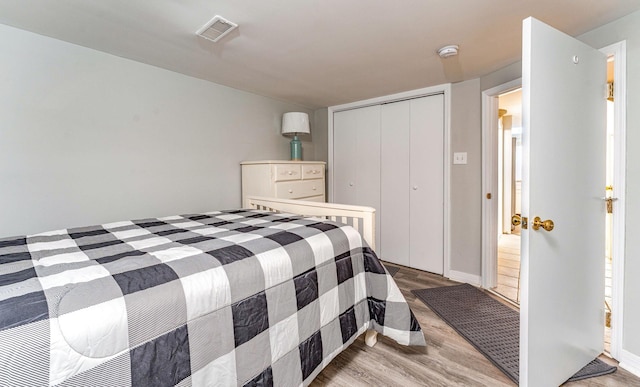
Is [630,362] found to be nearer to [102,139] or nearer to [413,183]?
[413,183]

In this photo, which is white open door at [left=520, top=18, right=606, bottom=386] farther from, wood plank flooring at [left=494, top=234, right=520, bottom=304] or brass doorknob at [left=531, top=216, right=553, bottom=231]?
wood plank flooring at [left=494, top=234, right=520, bottom=304]

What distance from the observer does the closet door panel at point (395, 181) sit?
3227mm

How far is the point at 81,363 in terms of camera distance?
0.69 m

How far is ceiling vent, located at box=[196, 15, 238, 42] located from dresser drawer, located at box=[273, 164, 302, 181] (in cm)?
126

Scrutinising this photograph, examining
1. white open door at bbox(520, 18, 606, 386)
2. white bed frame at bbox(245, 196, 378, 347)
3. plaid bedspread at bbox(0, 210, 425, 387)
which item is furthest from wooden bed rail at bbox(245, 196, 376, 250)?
white open door at bbox(520, 18, 606, 386)

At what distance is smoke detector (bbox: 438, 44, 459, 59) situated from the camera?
2.01m

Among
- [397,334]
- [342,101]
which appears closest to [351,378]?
[397,334]

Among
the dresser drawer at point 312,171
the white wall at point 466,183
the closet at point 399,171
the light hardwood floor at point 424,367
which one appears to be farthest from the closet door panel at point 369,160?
the light hardwood floor at point 424,367

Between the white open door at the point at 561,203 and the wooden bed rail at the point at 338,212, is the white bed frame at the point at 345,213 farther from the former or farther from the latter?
the white open door at the point at 561,203

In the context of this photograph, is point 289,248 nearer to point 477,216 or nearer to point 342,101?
point 477,216

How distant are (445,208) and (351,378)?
201 centimetres

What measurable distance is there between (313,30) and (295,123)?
1530mm

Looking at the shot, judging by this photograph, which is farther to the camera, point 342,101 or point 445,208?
point 342,101

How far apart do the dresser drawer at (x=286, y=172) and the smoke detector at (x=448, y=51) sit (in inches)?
66.1
